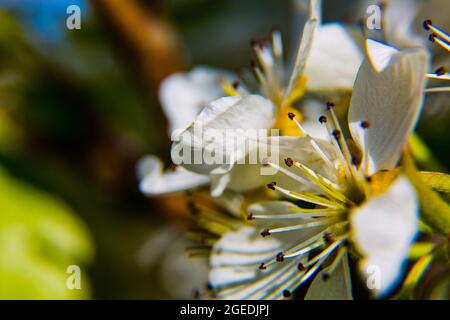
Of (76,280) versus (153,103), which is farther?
(153,103)

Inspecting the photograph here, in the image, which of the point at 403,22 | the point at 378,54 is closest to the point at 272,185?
the point at 378,54

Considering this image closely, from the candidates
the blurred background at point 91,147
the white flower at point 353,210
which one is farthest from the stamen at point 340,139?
the blurred background at point 91,147

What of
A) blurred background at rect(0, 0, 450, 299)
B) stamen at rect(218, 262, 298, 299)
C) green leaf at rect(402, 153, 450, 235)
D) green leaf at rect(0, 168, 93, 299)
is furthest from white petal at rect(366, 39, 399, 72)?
green leaf at rect(0, 168, 93, 299)

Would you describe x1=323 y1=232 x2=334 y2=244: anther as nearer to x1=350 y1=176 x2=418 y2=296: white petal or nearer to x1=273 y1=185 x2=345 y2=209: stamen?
x1=273 y1=185 x2=345 y2=209: stamen

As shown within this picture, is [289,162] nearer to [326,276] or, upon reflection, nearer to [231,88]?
[326,276]

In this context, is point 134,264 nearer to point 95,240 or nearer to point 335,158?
point 95,240

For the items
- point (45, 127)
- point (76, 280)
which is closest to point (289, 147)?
point (76, 280)
